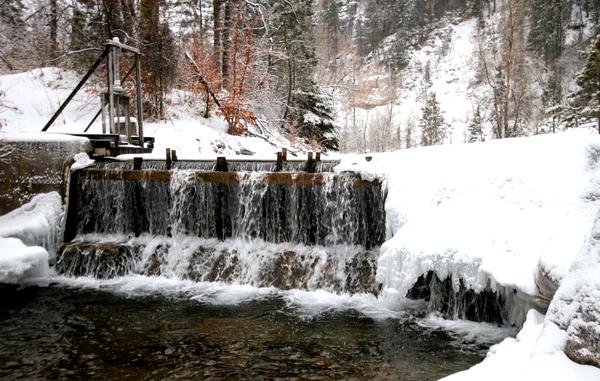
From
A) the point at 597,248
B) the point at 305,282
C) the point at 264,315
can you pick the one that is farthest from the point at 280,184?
the point at 597,248

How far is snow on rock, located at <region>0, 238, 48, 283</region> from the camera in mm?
6987

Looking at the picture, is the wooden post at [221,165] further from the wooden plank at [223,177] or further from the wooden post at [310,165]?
the wooden post at [310,165]

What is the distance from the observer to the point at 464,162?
24.1ft

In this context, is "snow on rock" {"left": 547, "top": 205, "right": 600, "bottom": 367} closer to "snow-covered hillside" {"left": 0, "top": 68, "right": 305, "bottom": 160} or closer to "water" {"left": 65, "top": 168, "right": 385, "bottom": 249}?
"water" {"left": 65, "top": 168, "right": 385, "bottom": 249}

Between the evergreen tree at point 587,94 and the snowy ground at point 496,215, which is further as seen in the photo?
the evergreen tree at point 587,94

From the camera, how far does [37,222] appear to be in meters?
8.31

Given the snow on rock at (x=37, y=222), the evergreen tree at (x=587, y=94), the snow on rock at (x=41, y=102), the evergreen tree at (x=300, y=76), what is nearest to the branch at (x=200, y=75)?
the snow on rock at (x=41, y=102)

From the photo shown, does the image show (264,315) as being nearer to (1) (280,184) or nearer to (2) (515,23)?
(1) (280,184)

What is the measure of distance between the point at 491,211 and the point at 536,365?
352 cm

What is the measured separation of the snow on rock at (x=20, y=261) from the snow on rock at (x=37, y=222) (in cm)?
32

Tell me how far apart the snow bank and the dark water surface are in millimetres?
941

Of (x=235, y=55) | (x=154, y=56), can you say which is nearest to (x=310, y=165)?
(x=154, y=56)

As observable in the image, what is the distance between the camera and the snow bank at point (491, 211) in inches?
208

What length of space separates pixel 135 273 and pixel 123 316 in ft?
6.97
